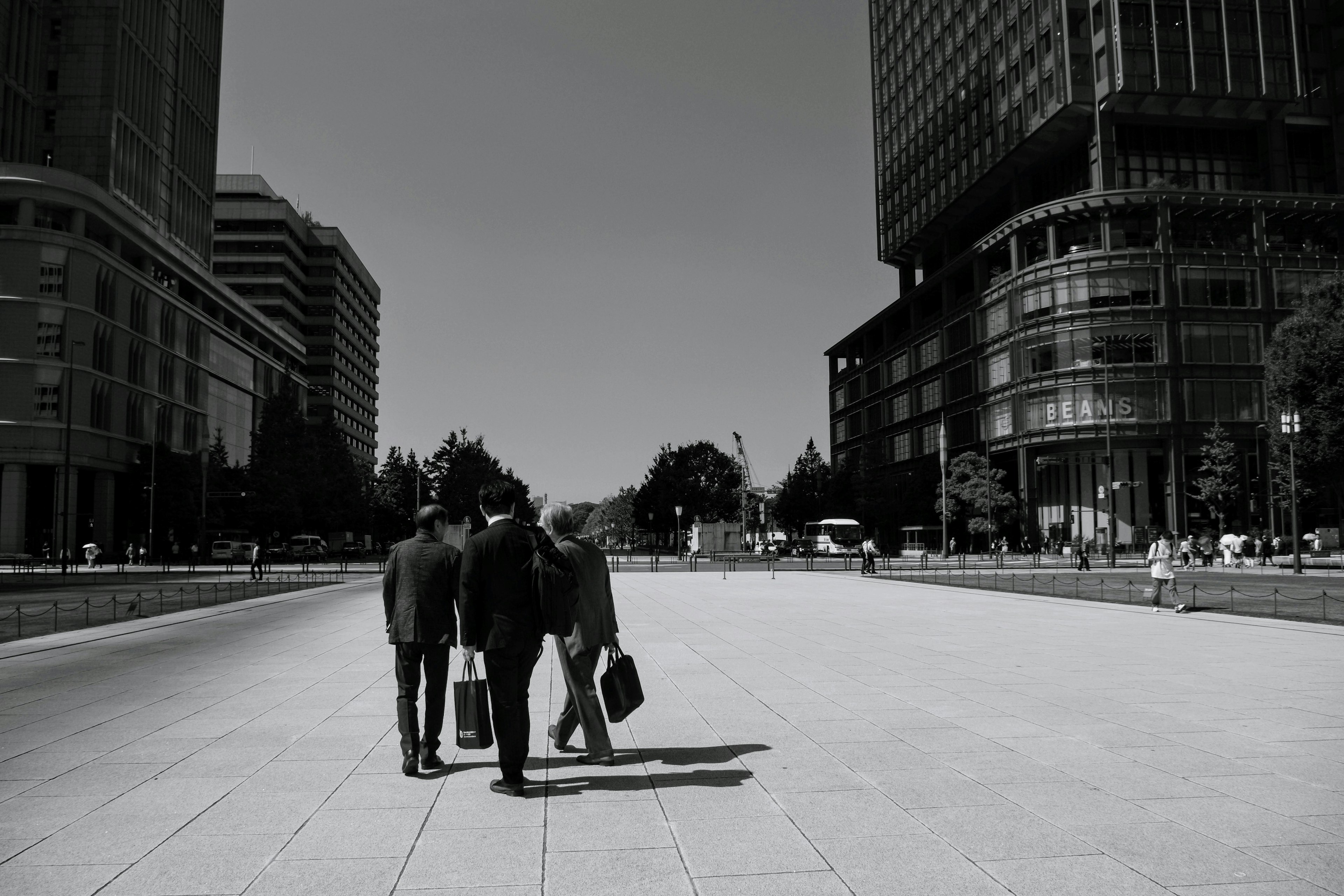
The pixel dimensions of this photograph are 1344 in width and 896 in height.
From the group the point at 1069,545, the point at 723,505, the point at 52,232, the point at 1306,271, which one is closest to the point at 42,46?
the point at 52,232

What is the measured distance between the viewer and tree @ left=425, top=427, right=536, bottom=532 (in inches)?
3324

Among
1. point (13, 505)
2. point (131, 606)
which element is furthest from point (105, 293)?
point (131, 606)

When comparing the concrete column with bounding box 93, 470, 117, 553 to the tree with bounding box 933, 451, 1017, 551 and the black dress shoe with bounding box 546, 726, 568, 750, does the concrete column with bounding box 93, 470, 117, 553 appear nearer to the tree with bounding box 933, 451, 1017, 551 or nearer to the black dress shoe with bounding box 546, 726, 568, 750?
the tree with bounding box 933, 451, 1017, 551

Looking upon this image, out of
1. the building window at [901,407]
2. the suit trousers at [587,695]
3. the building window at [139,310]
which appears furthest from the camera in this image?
the building window at [901,407]

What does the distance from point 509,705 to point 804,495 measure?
96708 mm

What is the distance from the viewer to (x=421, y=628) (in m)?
6.63

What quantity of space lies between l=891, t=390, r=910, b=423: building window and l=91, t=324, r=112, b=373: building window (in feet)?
216

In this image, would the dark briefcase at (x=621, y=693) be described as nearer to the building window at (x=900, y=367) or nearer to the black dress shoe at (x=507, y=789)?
the black dress shoe at (x=507, y=789)

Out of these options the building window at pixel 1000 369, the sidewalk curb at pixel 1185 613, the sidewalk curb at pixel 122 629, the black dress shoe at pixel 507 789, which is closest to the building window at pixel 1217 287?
the building window at pixel 1000 369

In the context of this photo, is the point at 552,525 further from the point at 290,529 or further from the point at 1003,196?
the point at 1003,196

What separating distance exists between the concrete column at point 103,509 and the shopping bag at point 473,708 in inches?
2655

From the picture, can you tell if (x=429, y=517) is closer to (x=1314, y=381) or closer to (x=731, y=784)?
(x=731, y=784)

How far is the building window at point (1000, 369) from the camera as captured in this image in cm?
7144

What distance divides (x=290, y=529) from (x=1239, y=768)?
68.3 m
